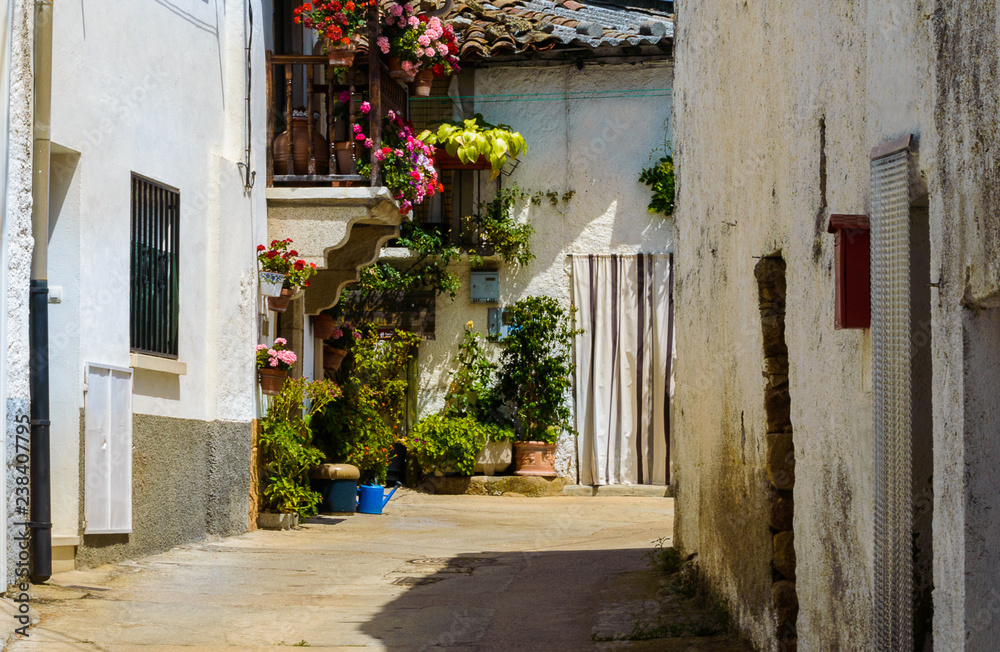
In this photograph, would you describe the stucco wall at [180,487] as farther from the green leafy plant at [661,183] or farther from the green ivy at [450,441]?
the green leafy plant at [661,183]

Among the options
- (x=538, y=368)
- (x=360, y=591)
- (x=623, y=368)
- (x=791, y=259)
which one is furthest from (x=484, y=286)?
(x=791, y=259)

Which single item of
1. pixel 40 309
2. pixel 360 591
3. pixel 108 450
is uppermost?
pixel 40 309

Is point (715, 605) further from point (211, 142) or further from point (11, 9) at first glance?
point (211, 142)

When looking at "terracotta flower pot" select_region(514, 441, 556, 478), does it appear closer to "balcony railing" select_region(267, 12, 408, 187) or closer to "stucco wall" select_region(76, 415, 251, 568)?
"balcony railing" select_region(267, 12, 408, 187)

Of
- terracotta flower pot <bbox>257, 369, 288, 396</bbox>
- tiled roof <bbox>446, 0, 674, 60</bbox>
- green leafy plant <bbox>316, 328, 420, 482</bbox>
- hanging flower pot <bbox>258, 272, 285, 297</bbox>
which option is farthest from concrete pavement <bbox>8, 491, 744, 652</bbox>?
tiled roof <bbox>446, 0, 674, 60</bbox>

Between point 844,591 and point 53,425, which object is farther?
point 53,425

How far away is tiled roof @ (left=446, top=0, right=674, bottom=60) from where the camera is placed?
50.1 feet

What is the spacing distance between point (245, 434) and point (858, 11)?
793 cm

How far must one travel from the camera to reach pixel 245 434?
1077cm

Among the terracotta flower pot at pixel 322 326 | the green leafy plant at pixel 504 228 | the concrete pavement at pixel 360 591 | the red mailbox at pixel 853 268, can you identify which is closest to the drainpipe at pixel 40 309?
the concrete pavement at pixel 360 591

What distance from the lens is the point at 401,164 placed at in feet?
38.4

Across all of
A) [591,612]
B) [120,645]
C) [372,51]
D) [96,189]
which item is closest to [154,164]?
[96,189]

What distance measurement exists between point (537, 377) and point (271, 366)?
4.99 metres

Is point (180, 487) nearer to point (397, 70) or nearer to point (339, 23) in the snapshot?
point (339, 23)
